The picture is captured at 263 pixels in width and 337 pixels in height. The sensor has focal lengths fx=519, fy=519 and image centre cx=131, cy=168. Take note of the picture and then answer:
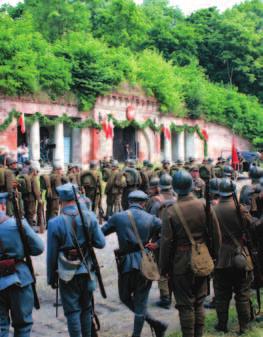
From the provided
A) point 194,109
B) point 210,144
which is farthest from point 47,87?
point 210,144

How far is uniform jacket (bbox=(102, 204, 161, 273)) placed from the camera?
5.87 m

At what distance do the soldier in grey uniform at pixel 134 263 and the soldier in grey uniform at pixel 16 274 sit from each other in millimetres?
1125

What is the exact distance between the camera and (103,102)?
29375 millimetres

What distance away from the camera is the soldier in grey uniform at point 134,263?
5887 millimetres

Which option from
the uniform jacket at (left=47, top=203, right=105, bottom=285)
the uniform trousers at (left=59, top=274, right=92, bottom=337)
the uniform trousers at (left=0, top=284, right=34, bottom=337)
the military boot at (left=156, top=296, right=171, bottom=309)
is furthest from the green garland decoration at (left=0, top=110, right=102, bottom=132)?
the uniform trousers at (left=0, top=284, right=34, bottom=337)

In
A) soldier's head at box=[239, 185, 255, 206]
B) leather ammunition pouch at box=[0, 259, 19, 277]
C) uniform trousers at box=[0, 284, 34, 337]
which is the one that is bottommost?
uniform trousers at box=[0, 284, 34, 337]

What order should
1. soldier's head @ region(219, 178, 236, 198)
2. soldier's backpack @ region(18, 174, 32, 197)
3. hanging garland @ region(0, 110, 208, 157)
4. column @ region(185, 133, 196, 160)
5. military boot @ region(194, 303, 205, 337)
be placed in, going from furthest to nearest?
column @ region(185, 133, 196, 160) < hanging garland @ region(0, 110, 208, 157) < soldier's backpack @ region(18, 174, 32, 197) < soldier's head @ region(219, 178, 236, 198) < military boot @ region(194, 303, 205, 337)

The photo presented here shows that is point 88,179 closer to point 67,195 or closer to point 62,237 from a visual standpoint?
point 67,195

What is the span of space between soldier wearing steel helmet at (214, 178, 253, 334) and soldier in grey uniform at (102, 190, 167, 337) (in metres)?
0.78

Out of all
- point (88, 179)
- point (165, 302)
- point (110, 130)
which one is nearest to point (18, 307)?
point (165, 302)

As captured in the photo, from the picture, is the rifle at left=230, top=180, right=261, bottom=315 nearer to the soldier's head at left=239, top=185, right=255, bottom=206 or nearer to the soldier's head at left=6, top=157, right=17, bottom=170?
the soldier's head at left=239, top=185, right=255, bottom=206

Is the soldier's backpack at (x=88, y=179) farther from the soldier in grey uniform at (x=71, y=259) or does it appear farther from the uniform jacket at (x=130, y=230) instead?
the soldier in grey uniform at (x=71, y=259)

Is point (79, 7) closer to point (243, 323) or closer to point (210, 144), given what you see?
point (210, 144)

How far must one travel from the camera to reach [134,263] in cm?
584
